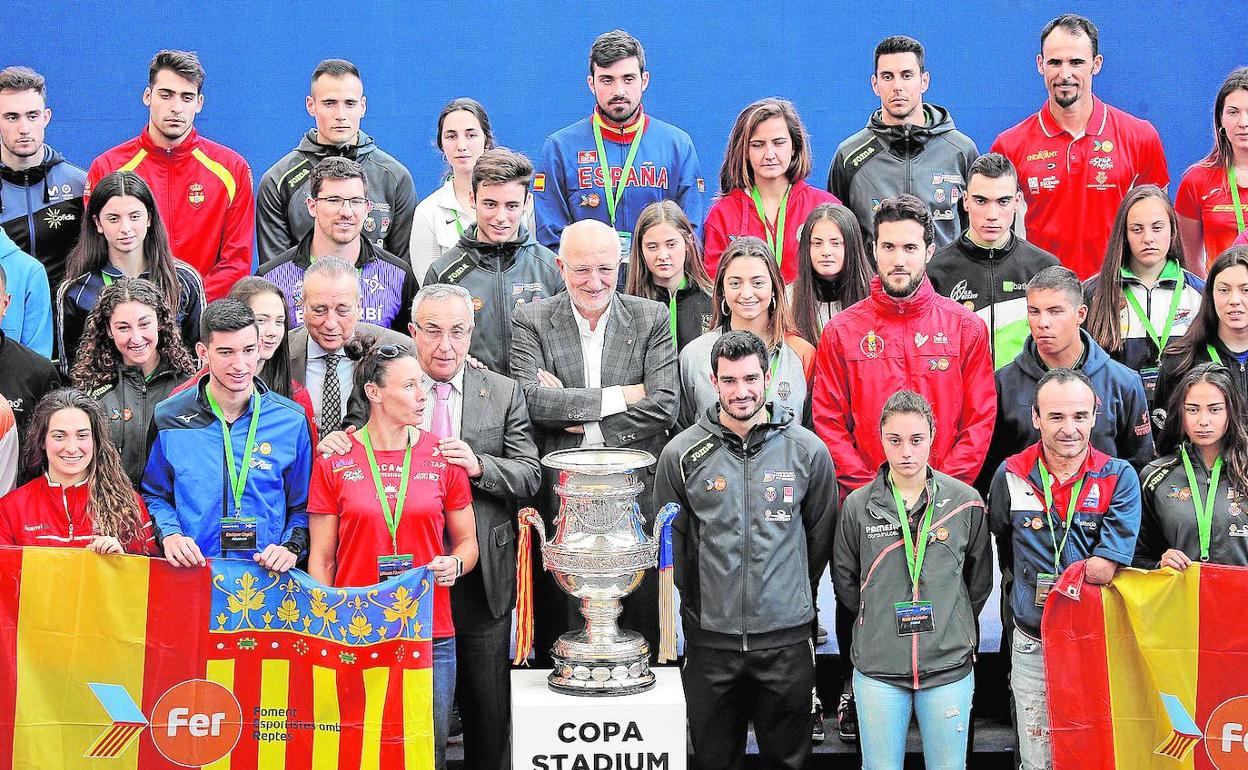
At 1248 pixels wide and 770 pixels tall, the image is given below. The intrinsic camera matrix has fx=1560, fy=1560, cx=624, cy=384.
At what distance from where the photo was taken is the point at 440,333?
5414 mm

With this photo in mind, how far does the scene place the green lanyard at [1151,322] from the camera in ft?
19.9

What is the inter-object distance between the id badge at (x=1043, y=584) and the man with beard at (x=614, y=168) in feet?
8.36

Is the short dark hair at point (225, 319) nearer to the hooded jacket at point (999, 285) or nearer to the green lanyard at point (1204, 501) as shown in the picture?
the hooded jacket at point (999, 285)

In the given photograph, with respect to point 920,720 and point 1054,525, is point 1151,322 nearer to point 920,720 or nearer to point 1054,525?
point 1054,525

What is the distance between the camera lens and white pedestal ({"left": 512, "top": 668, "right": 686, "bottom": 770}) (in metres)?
4.77

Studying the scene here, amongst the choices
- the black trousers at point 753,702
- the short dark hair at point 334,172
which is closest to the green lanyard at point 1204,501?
the black trousers at point 753,702

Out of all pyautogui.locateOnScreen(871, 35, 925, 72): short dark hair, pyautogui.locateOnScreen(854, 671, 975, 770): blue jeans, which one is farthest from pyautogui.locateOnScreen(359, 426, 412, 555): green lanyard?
pyautogui.locateOnScreen(871, 35, 925, 72): short dark hair

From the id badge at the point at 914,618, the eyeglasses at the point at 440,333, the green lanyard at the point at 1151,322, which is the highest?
the green lanyard at the point at 1151,322

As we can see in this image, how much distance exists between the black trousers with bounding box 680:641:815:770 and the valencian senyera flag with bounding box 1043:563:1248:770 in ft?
2.75

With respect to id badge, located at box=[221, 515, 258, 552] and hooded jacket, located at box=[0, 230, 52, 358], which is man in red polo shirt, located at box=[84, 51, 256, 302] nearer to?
hooded jacket, located at box=[0, 230, 52, 358]

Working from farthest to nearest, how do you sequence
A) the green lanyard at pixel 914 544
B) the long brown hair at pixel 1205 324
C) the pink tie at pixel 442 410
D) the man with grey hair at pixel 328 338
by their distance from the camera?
the long brown hair at pixel 1205 324
the man with grey hair at pixel 328 338
the pink tie at pixel 442 410
the green lanyard at pixel 914 544

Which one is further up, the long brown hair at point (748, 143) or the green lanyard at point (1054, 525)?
the long brown hair at point (748, 143)

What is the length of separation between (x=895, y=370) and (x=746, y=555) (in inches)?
39.3

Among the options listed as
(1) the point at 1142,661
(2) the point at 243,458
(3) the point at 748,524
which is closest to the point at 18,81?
(2) the point at 243,458
